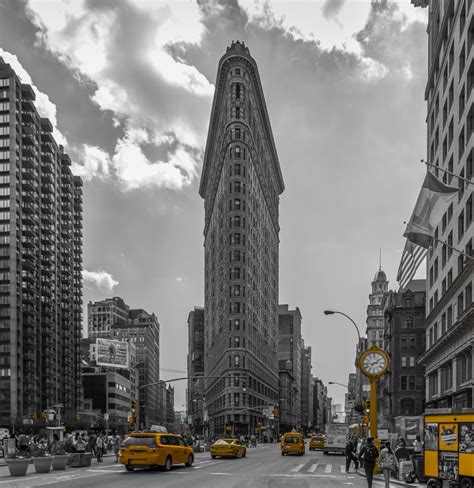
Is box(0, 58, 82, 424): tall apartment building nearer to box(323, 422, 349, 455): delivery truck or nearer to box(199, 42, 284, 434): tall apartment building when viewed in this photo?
box(199, 42, 284, 434): tall apartment building

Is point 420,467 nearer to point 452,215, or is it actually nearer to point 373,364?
point 373,364

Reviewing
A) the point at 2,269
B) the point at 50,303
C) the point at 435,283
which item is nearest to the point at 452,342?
the point at 435,283

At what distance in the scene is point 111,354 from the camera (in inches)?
7461

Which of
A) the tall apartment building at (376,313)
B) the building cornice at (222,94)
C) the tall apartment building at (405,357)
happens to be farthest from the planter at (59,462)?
the tall apartment building at (376,313)

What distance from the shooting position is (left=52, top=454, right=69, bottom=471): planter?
112 ft

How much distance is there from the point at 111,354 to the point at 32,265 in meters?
53.6

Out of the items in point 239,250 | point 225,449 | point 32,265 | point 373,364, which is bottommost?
point 225,449

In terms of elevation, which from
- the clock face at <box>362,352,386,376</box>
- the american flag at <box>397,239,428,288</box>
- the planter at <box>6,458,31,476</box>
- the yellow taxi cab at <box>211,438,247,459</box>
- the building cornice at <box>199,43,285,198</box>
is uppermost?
the building cornice at <box>199,43,285,198</box>

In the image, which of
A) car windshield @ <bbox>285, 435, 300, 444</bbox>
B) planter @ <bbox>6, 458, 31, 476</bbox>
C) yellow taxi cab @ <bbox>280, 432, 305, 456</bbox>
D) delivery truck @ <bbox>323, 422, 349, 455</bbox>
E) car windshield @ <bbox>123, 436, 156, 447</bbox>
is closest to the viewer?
planter @ <bbox>6, 458, 31, 476</bbox>

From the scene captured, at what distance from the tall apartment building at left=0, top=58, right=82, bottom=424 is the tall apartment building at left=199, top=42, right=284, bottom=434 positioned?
3514 centimetres

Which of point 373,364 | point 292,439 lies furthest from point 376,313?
point 373,364

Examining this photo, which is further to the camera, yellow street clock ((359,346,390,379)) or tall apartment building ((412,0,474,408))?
tall apartment building ((412,0,474,408))

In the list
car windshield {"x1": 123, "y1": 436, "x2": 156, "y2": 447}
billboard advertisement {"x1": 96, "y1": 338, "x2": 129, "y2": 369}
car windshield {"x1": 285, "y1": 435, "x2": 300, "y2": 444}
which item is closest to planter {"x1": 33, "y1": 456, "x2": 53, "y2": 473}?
car windshield {"x1": 123, "y1": 436, "x2": 156, "y2": 447}

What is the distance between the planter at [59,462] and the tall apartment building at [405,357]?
7637 cm
